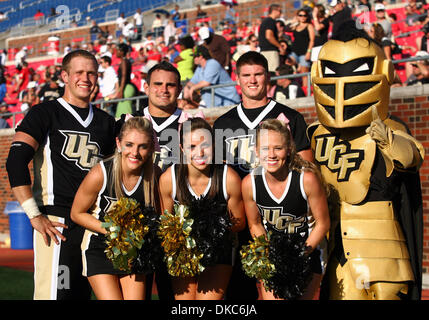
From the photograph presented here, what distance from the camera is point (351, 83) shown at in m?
4.38

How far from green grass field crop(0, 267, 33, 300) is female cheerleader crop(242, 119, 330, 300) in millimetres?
3913

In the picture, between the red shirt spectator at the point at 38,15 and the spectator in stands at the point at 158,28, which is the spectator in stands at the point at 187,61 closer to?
the spectator in stands at the point at 158,28

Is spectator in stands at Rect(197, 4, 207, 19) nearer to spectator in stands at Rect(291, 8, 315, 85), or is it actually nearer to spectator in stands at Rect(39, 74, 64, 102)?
spectator in stands at Rect(39, 74, 64, 102)

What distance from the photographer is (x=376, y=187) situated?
172 inches

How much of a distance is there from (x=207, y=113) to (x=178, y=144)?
5.19 metres

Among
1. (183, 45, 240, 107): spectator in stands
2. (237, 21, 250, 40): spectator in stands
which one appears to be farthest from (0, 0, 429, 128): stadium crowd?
(237, 21, 250, 40): spectator in stands

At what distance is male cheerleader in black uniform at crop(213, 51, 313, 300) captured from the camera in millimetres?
4465

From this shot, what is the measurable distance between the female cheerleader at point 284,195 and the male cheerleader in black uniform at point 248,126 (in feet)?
1.23

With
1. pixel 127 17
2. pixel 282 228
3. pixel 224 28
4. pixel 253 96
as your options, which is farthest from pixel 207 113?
pixel 127 17

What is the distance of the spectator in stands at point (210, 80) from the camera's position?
9.69 metres

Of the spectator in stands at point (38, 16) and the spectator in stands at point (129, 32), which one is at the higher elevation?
the spectator in stands at point (38, 16)

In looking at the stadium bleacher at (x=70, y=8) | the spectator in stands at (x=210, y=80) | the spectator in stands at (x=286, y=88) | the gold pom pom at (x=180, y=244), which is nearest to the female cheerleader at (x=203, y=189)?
the gold pom pom at (x=180, y=244)

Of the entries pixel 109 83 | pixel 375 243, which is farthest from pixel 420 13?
pixel 375 243

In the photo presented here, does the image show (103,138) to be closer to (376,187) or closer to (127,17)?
(376,187)
